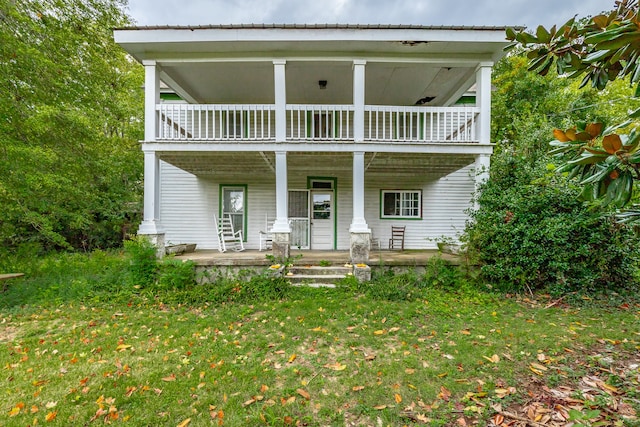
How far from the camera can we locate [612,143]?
1.42 meters

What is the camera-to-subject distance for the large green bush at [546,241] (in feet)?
15.7

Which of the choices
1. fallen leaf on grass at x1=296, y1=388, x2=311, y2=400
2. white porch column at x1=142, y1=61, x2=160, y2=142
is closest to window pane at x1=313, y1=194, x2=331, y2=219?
white porch column at x1=142, y1=61, x2=160, y2=142

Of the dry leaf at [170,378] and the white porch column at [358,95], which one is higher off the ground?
the white porch column at [358,95]

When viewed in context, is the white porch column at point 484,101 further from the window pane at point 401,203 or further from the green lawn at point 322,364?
the green lawn at point 322,364

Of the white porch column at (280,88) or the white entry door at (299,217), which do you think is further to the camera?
the white entry door at (299,217)

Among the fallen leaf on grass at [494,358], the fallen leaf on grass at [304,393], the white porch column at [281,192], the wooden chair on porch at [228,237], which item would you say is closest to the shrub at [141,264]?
the wooden chair on porch at [228,237]

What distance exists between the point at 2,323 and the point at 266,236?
552 centimetres

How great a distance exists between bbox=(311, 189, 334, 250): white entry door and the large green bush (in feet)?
14.6

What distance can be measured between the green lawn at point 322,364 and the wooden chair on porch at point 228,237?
122 inches

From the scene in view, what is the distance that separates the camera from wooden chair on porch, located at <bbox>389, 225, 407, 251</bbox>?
8984mm

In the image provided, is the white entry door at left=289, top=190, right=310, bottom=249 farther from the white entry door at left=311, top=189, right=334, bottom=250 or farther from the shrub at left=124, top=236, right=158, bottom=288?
the shrub at left=124, top=236, right=158, bottom=288

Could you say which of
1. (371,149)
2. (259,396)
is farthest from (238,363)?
(371,149)

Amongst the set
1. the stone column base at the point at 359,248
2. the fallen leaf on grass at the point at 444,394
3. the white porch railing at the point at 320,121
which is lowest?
the fallen leaf on grass at the point at 444,394

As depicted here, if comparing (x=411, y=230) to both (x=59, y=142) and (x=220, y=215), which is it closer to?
(x=220, y=215)
